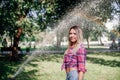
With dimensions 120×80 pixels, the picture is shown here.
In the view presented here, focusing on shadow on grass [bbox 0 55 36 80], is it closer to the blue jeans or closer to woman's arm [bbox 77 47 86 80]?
the blue jeans

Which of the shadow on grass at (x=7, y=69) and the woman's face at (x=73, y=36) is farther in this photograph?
the shadow on grass at (x=7, y=69)

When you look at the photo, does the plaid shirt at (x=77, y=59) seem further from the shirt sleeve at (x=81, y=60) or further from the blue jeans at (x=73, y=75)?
the blue jeans at (x=73, y=75)

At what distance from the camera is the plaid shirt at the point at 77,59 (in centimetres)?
581

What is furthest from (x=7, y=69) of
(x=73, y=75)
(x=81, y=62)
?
(x=81, y=62)

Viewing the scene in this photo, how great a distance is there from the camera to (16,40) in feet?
72.3

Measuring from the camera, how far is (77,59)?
588 cm

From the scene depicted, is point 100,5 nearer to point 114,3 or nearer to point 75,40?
point 114,3

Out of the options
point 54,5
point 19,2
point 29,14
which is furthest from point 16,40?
point 19,2

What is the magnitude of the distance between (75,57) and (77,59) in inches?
2.2

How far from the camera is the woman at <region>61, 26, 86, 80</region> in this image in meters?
5.82

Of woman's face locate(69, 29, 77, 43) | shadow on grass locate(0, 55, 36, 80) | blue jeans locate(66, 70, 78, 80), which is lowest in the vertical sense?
shadow on grass locate(0, 55, 36, 80)

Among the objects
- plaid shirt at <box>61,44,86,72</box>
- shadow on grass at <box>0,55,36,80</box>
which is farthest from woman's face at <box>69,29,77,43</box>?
shadow on grass at <box>0,55,36,80</box>

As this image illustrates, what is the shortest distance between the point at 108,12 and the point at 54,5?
40.7ft

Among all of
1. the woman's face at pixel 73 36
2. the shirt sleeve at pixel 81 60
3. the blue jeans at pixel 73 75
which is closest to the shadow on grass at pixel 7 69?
the blue jeans at pixel 73 75
